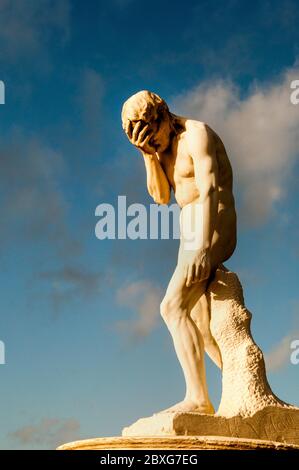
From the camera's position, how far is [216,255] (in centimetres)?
983

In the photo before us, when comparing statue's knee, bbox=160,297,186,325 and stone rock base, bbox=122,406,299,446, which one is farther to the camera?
statue's knee, bbox=160,297,186,325

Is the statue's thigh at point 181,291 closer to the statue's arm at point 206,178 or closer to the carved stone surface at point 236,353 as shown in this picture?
the carved stone surface at point 236,353

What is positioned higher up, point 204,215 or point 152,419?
point 204,215

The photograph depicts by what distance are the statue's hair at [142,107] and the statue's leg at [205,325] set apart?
2186mm

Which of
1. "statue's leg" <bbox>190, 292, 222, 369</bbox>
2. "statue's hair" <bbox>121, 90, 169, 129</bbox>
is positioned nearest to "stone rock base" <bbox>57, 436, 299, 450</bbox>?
"statue's leg" <bbox>190, 292, 222, 369</bbox>

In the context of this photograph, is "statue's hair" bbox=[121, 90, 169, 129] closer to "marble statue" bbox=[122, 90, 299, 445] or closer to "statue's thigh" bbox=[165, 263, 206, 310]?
"marble statue" bbox=[122, 90, 299, 445]

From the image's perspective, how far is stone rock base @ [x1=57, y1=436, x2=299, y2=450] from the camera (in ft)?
27.1

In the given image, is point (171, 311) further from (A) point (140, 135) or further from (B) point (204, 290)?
(A) point (140, 135)

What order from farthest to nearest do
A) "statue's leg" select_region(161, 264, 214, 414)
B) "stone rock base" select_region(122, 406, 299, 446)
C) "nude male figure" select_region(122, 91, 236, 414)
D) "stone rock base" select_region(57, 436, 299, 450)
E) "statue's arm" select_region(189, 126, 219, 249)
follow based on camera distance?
"statue's arm" select_region(189, 126, 219, 249)
"nude male figure" select_region(122, 91, 236, 414)
"statue's leg" select_region(161, 264, 214, 414)
"stone rock base" select_region(122, 406, 299, 446)
"stone rock base" select_region(57, 436, 299, 450)

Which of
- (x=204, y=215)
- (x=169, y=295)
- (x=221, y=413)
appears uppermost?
(x=204, y=215)

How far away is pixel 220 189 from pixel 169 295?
139cm
